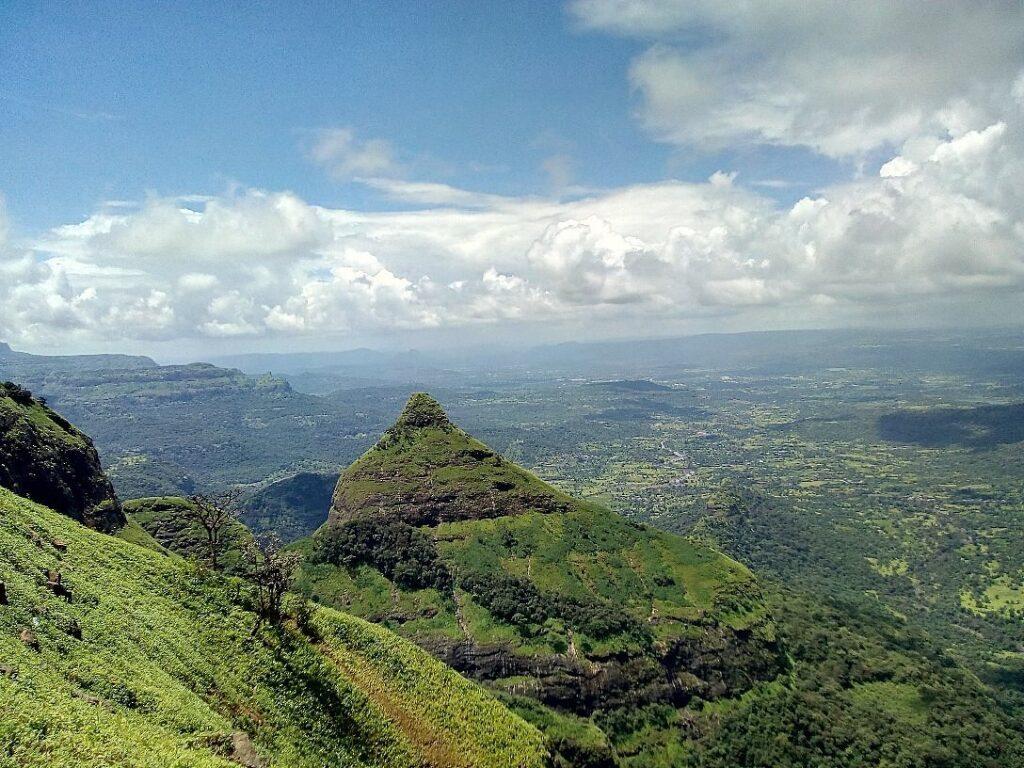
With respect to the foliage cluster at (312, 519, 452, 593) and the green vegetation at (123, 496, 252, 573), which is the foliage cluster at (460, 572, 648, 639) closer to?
the foliage cluster at (312, 519, 452, 593)

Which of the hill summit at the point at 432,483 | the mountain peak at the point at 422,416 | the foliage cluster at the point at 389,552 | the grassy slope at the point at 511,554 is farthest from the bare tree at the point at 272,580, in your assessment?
the mountain peak at the point at 422,416

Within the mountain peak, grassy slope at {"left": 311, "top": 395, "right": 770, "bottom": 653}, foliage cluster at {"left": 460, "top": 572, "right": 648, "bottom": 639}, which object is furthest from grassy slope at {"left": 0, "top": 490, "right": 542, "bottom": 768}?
the mountain peak

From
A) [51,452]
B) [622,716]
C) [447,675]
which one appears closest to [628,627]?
[622,716]

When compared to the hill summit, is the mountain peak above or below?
above

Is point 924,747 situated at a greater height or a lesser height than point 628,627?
lesser

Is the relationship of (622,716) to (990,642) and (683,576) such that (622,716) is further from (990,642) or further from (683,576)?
(990,642)

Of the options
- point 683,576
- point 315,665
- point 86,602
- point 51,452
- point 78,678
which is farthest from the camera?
point 683,576
